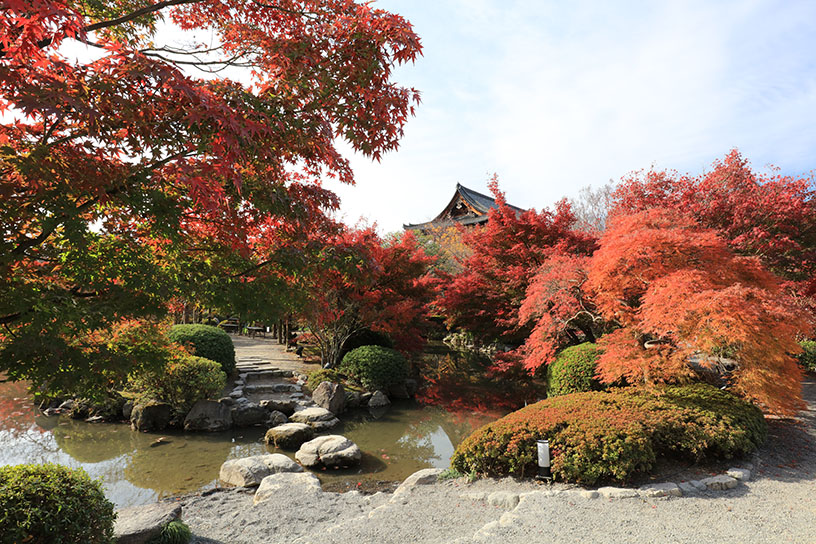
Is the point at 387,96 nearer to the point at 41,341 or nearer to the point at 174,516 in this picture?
the point at 41,341

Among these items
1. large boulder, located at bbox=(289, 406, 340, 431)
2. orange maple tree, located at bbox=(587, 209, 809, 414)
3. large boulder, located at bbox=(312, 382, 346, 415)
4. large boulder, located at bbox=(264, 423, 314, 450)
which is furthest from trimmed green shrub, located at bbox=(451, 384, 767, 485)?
large boulder, located at bbox=(312, 382, 346, 415)

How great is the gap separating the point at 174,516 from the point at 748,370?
6.30 m

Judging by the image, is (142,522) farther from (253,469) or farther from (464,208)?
(464,208)

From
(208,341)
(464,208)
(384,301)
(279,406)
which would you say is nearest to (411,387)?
(384,301)

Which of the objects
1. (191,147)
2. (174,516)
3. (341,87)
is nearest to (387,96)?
(341,87)

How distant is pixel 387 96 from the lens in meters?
3.09

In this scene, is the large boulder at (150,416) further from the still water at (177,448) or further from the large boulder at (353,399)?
the large boulder at (353,399)

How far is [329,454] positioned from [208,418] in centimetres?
276

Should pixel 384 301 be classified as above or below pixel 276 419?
above

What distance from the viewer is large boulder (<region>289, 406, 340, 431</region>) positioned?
7.48 meters

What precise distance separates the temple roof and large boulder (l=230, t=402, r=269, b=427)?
1753cm

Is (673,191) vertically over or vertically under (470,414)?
over

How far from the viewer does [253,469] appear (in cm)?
532

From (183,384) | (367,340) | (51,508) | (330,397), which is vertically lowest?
(330,397)
